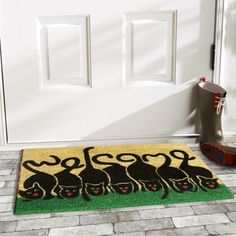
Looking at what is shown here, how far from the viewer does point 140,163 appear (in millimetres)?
1823

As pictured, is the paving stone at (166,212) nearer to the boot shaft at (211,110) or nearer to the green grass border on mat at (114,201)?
the green grass border on mat at (114,201)

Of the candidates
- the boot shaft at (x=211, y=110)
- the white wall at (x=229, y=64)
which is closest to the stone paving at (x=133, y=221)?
the boot shaft at (x=211, y=110)

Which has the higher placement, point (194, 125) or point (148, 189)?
point (194, 125)

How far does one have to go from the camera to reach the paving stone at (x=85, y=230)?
1.30m

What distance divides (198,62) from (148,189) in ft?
2.58

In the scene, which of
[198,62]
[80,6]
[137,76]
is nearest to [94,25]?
[80,6]

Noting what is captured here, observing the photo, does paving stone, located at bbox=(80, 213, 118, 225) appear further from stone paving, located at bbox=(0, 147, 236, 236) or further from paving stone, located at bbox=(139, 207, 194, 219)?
paving stone, located at bbox=(139, 207, 194, 219)

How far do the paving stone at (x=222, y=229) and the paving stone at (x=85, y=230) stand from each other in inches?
13.0

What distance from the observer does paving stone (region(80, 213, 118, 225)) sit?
1.36 metres

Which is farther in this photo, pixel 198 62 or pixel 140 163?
pixel 198 62

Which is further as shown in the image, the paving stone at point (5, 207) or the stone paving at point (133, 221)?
the paving stone at point (5, 207)

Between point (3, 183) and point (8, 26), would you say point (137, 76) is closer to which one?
point (8, 26)

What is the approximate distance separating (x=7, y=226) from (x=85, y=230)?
10.6 inches

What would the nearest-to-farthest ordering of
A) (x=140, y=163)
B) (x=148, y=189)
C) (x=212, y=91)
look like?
(x=148, y=189), (x=140, y=163), (x=212, y=91)
